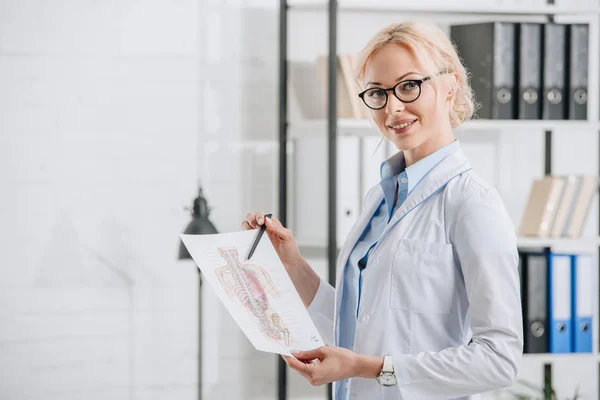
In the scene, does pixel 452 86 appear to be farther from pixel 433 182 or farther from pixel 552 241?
pixel 552 241

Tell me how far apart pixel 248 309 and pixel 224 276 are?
0.25ft

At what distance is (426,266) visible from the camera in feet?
4.17

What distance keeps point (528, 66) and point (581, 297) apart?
2.66ft

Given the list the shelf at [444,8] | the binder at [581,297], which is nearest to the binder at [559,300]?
the binder at [581,297]

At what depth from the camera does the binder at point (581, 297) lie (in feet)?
8.41

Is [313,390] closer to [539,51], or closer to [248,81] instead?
[248,81]

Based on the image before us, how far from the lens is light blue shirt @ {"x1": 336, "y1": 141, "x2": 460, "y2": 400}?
4.43 ft

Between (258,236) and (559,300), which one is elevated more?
(258,236)

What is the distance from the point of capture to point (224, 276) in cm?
136

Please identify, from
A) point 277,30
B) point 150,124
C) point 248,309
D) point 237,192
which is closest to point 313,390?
point 237,192

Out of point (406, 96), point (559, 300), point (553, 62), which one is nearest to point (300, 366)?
point (406, 96)

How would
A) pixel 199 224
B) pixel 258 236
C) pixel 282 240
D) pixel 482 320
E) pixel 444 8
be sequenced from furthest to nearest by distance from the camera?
pixel 444 8 < pixel 199 224 < pixel 282 240 < pixel 258 236 < pixel 482 320

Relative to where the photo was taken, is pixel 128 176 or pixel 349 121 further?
pixel 128 176

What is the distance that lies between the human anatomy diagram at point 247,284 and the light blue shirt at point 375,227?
153 mm
